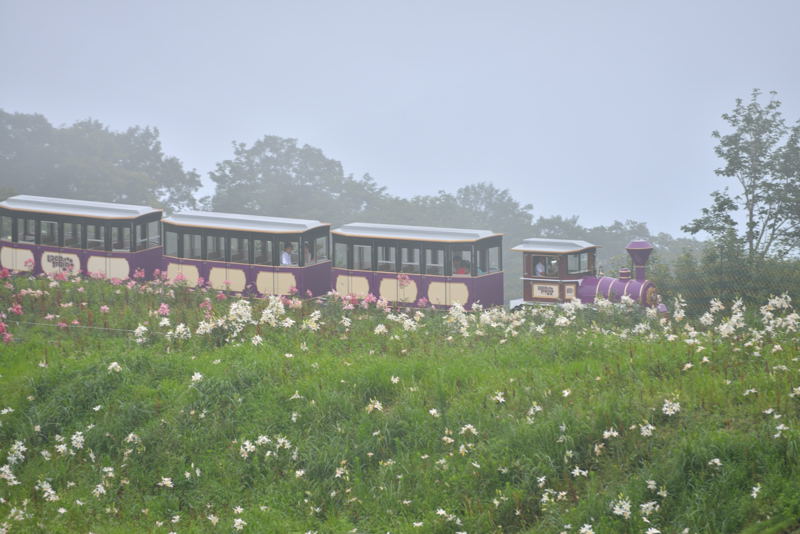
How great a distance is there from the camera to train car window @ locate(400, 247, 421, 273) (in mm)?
20234

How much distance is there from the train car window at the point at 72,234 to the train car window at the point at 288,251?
247 inches

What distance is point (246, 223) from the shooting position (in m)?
21.2

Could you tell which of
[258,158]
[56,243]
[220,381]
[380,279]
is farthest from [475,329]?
[258,158]

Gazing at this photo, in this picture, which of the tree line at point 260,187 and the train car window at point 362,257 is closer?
the train car window at point 362,257

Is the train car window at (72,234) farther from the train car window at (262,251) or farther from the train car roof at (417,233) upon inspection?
the train car roof at (417,233)

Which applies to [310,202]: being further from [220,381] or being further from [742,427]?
[742,427]

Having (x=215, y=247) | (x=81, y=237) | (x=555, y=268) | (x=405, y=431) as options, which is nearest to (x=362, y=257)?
(x=215, y=247)

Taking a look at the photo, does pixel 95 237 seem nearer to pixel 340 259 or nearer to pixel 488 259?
pixel 340 259

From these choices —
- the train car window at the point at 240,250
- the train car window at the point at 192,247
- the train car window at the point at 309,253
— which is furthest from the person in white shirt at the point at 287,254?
the train car window at the point at 192,247

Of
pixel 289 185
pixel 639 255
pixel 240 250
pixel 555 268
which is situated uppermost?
pixel 289 185

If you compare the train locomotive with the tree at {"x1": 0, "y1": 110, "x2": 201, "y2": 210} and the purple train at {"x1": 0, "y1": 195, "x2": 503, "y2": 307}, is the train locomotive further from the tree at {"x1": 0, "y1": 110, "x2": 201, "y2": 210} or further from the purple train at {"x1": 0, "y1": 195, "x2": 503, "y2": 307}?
the tree at {"x1": 0, "y1": 110, "x2": 201, "y2": 210}

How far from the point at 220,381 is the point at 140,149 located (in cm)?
4980

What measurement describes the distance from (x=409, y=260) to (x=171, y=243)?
21.1 ft

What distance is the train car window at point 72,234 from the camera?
23375 millimetres
